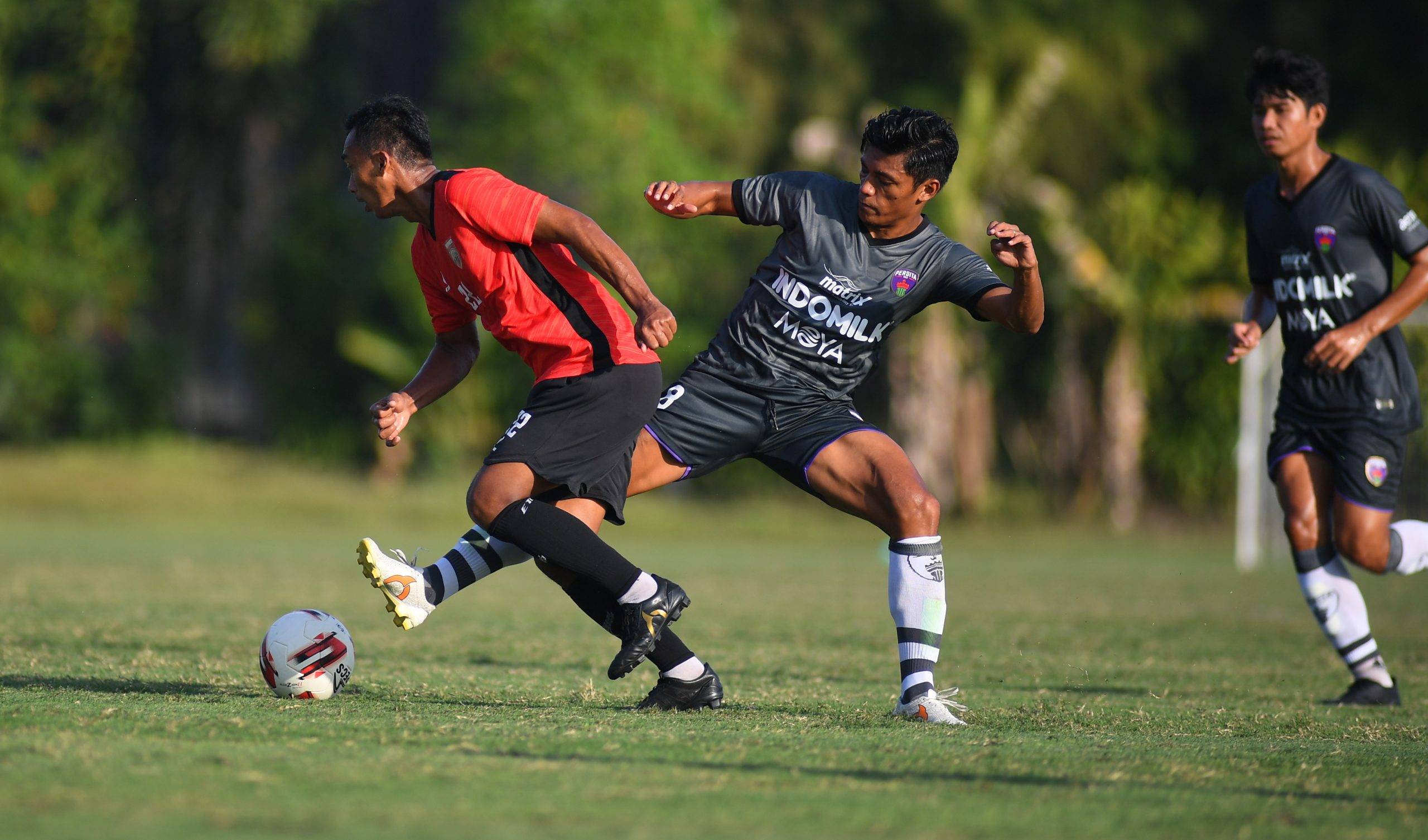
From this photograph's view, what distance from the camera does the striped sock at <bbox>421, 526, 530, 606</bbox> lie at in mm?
5164

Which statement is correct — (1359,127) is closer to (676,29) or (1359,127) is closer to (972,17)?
(972,17)

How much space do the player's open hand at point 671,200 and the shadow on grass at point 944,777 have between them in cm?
203

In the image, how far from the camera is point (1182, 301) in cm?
2033

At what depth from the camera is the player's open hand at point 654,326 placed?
4590 millimetres

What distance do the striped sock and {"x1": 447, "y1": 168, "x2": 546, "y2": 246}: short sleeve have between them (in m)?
1.01

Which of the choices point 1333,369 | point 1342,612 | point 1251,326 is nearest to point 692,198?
point 1251,326

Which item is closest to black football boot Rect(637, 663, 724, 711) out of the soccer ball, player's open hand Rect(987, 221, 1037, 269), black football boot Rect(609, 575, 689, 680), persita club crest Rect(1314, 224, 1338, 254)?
black football boot Rect(609, 575, 689, 680)

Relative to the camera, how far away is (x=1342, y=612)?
623 cm

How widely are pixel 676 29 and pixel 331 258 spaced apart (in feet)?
22.4

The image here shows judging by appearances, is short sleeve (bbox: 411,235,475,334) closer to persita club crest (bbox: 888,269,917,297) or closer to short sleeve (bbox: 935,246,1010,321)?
persita club crest (bbox: 888,269,917,297)

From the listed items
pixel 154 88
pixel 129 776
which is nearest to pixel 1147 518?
pixel 154 88

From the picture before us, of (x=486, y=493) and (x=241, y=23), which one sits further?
(x=241, y=23)

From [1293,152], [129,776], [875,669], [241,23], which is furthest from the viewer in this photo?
[241,23]

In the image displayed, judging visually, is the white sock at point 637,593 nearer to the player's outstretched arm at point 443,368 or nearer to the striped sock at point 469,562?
the striped sock at point 469,562
